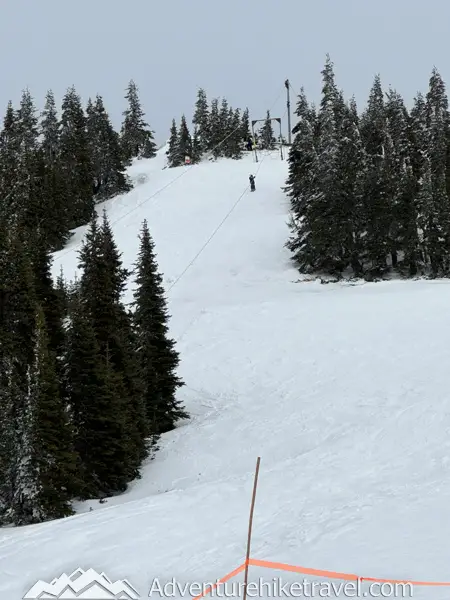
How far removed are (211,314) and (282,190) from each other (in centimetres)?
3355

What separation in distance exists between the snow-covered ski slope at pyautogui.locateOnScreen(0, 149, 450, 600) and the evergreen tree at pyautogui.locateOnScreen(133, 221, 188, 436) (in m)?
1.18

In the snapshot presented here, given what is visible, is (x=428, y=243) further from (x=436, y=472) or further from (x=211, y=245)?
(x=436, y=472)

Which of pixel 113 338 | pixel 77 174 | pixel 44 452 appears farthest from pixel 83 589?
pixel 77 174

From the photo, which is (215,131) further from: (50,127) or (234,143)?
(50,127)

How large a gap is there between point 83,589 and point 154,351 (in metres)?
16.4

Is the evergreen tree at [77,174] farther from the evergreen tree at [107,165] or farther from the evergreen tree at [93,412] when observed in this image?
the evergreen tree at [93,412]

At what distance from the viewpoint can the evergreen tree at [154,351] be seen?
23.6m

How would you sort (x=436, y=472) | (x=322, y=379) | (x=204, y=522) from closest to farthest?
(x=204, y=522), (x=436, y=472), (x=322, y=379)

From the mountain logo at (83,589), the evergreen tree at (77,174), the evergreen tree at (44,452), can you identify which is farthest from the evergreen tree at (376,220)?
the mountain logo at (83,589)

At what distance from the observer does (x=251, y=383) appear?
26.8 m

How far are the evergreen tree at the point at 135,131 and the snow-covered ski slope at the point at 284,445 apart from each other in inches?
1999

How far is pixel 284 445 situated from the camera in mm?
18469

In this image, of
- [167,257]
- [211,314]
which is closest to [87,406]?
[211,314]

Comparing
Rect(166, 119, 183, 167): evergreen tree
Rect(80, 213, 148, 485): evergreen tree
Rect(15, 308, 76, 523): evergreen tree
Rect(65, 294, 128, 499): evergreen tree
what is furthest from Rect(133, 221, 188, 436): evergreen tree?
Rect(166, 119, 183, 167): evergreen tree
